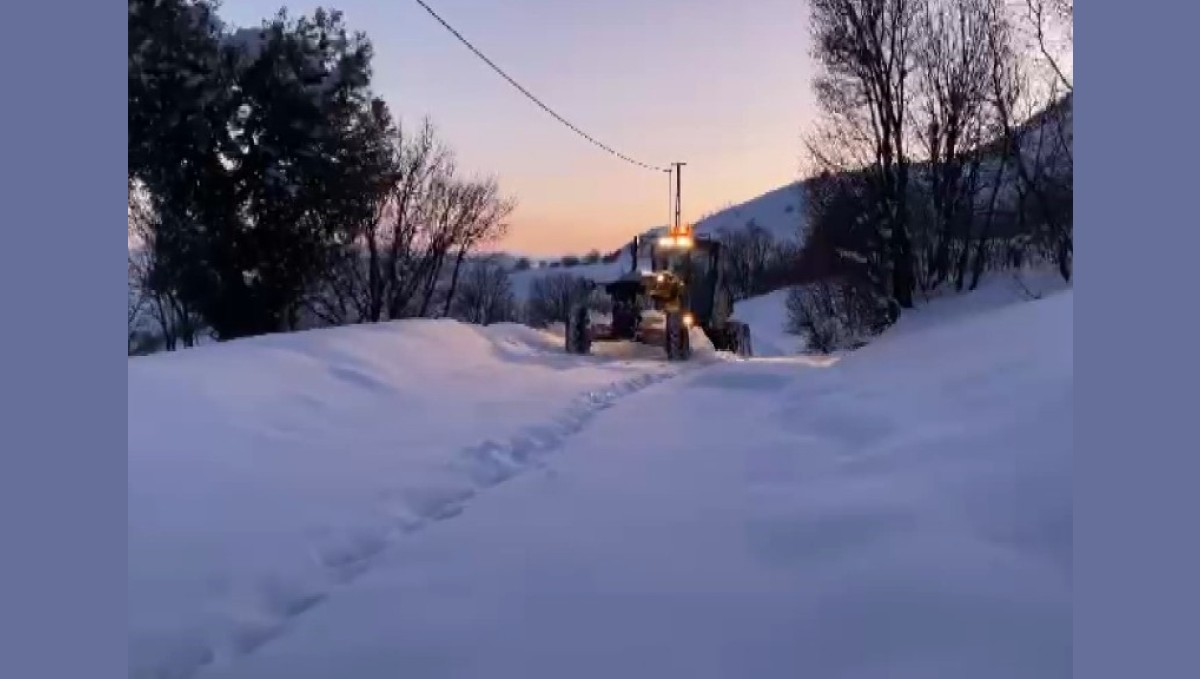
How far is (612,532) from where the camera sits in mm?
4312

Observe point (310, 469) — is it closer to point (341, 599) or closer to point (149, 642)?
point (341, 599)

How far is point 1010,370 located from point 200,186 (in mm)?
16560

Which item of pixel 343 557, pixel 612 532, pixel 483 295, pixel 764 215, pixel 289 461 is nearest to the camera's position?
pixel 343 557

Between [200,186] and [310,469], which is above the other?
[200,186]

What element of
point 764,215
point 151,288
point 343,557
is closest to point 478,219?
point 151,288

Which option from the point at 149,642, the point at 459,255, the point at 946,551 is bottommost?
the point at 149,642

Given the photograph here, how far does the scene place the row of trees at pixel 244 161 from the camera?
18000 millimetres

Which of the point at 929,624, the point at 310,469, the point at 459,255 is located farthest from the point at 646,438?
the point at 459,255

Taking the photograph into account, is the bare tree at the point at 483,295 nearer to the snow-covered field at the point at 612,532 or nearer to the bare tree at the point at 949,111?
the bare tree at the point at 949,111

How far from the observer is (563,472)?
5.89m

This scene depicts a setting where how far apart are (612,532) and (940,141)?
17.9 metres

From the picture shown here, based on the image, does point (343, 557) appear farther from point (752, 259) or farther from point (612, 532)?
point (752, 259)

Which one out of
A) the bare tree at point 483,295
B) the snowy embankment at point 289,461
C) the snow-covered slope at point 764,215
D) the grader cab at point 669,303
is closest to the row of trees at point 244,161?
the grader cab at point 669,303

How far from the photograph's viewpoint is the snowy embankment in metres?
3.61
